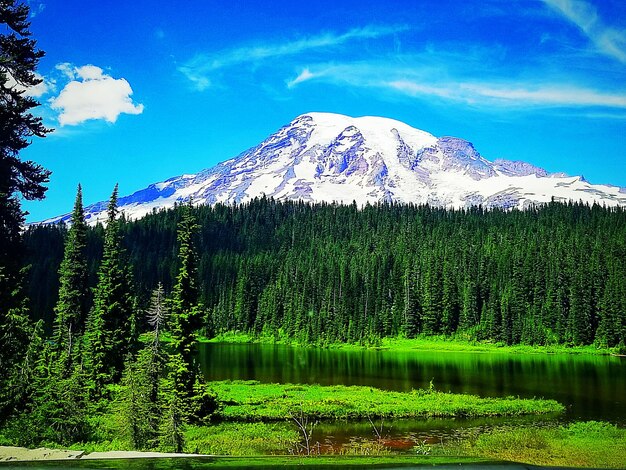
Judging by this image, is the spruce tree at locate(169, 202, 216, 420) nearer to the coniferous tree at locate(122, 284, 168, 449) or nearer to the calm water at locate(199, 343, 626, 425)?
the coniferous tree at locate(122, 284, 168, 449)

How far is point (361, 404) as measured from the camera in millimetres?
51312

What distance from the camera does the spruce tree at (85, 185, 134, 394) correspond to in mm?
45469

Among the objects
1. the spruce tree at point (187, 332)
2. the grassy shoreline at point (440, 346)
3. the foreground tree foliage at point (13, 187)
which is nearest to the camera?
the foreground tree foliage at point (13, 187)

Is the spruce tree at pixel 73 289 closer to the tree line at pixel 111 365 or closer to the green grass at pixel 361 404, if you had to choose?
the tree line at pixel 111 365

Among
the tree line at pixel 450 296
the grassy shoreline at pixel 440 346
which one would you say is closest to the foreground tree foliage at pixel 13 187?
the tree line at pixel 450 296

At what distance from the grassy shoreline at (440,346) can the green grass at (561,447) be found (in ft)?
307

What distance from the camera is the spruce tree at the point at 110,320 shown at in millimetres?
45469

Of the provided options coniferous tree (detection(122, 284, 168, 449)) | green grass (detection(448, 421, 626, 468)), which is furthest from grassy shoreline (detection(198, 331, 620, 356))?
coniferous tree (detection(122, 284, 168, 449))

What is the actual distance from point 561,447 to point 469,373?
52.1m

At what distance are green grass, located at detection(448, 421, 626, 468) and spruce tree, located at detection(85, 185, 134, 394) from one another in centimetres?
3002

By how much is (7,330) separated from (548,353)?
126216 mm

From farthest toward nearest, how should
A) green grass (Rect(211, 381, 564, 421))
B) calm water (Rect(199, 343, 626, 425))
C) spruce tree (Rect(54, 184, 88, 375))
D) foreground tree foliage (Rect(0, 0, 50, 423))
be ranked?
calm water (Rect(199, 343, 626, 425)), green grass (Rect(211, 381, 564, 421)), spruce tree (Rect(54, 184, 88, 375)), foreground tree foliage (Rect(0, 0, 50, 423))

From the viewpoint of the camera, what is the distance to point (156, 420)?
2886cm

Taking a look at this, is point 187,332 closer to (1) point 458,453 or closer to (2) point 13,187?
(2) point 13,187
